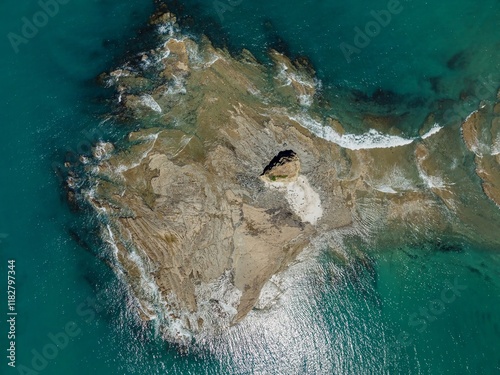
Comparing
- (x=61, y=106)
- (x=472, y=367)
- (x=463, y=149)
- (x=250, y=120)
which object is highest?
(x=61, y=106)

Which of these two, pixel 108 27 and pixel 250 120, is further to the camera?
pixel 108 27

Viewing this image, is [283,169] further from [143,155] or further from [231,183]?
[143,155]

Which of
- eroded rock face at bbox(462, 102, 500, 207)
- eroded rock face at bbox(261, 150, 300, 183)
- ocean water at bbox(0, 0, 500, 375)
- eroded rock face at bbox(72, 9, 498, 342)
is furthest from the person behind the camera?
eroded rock face at bbox(462, 102, 500, 207)

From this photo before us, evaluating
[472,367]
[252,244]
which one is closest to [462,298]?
[472,367]

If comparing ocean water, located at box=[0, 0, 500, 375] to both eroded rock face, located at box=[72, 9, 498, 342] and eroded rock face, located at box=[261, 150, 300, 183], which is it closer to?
eroded rock face, located at box=[72, 9, 498, 342]

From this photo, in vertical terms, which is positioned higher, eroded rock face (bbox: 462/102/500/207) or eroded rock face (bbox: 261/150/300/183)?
eroded rock face (bbox: 261/150/300/183)

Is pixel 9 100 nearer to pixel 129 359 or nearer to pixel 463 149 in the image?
pixel 129 359

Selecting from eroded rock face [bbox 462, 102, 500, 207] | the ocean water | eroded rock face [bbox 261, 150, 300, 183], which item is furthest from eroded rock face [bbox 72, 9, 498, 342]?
the ocean water

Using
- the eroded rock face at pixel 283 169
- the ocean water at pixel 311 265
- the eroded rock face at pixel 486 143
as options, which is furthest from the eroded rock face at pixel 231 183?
the ocean water at pixel 311 265
